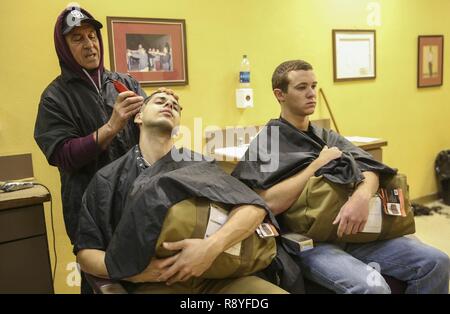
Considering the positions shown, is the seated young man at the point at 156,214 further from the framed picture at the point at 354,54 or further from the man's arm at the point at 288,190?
the framed picture at the point at 354,54

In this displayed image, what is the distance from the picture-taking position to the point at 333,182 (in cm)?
165

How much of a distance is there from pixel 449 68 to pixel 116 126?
405 cm

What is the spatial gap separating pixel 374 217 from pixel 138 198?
0.95 m

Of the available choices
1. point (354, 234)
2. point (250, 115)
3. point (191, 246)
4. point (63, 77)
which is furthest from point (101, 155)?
point (250, 115)

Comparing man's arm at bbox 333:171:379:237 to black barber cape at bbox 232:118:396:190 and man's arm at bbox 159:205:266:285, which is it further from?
man's arm at bbox 159:205:266:285

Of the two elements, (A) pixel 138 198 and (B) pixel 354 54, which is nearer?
(A) pixel 138 198

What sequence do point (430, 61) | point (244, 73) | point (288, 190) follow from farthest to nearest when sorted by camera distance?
point (430, 61) → point (244, 73) → point (288, 190)

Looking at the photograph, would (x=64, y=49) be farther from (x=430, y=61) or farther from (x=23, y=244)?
(x=430, y=61)

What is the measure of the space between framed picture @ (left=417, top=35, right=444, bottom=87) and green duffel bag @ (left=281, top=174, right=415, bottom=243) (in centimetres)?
295

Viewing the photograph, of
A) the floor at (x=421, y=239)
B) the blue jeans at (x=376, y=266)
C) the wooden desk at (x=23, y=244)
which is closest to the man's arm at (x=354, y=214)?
the blue jeans at (x=376, y=266)

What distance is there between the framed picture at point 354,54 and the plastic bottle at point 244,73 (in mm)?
915

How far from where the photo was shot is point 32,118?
244 centimetres

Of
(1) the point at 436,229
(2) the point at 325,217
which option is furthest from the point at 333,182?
(1) the point at 436,229

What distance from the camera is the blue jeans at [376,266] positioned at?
1.51 m
